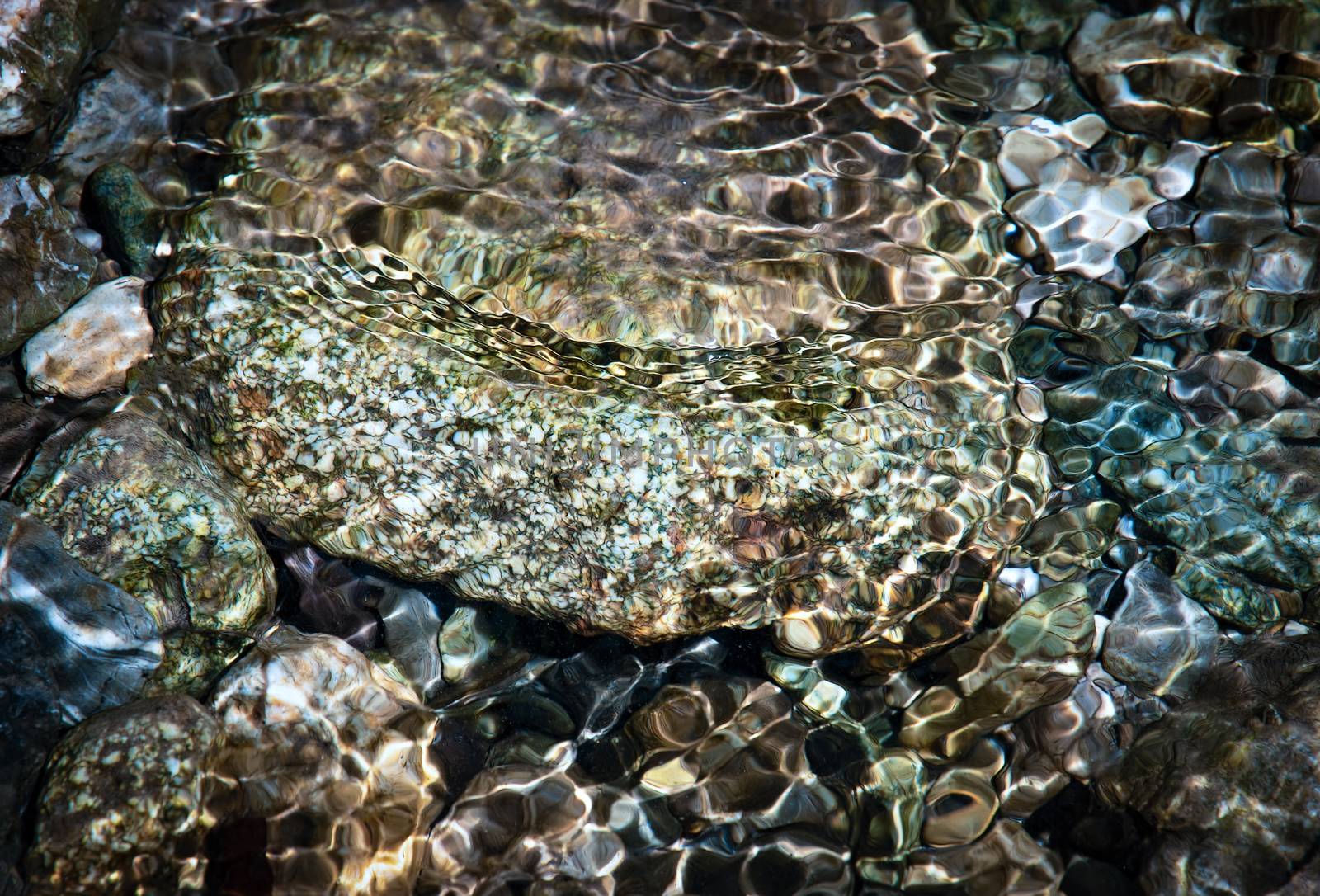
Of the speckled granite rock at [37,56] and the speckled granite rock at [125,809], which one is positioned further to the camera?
the speckled granite rock at [37,56]

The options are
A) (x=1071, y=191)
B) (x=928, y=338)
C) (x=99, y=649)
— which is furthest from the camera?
(x=1071, y=191)

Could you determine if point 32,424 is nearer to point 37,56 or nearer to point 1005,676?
point 37,56

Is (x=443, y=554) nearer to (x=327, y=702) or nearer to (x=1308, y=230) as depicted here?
(x=327, y=702)

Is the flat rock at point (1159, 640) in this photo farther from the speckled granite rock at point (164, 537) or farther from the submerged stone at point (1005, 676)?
the speckled granite rock at point (164, 537)

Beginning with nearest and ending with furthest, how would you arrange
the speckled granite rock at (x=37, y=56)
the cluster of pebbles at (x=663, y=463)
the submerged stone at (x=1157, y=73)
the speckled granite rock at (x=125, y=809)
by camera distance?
the speckled granite rock at (x=125, y=809) < the cluster of pebbles at (x=663, y=463) < the speckled granite rock at (x=37, y=56) < the submerged stone at (x=1157, y=73)

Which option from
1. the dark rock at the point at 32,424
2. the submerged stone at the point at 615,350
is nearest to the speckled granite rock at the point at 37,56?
the submerged stone at the point at 615,350

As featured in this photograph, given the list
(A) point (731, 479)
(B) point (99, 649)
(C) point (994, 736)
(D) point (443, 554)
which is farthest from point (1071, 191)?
(B) point (99, 649)
